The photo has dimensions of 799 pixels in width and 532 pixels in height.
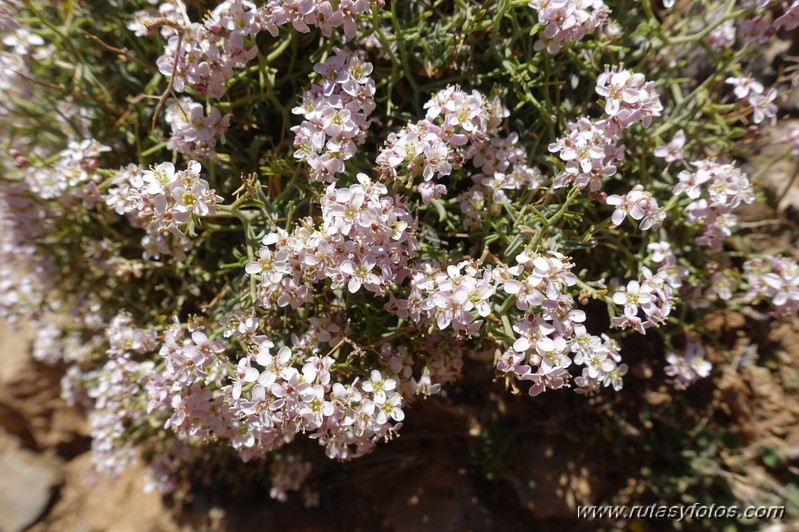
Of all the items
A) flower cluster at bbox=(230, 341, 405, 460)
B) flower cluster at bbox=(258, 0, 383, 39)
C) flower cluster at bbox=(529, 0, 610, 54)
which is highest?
flower cluster at bbox=(529, 0, 610, 54)

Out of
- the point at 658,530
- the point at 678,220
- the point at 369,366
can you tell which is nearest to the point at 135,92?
the point at 369,366

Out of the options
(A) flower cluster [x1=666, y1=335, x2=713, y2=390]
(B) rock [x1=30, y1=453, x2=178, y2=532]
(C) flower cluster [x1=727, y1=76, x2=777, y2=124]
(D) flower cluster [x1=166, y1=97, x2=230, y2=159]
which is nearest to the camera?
(D) flower cluster [x1=166, y1=97, x2=230, y2=159]

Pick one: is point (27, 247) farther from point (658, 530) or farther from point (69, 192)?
point (658, 530)

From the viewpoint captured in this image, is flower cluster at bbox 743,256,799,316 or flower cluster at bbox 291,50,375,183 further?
flower cluster at bbox 743,256,799,316

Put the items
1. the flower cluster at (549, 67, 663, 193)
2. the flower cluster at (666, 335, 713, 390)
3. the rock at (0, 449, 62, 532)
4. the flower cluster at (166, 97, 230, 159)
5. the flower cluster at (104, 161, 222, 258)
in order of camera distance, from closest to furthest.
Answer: the flower cluster at (104, 161, 222, 258) < the flower cluster at (549, 67, 663, 193) < the flower cluster at (166, 97, 230, 159) < the flower cluster at (666, 335, 713, 390) < the rock at (0, 449, 62, 532)

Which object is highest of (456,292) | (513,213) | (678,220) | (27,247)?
(678,220)

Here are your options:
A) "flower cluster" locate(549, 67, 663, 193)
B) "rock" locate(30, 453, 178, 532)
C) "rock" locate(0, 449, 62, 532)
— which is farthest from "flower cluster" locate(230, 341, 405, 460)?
"rock" locate(0, 449, 62, 532)

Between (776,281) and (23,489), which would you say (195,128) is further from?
(23,489)

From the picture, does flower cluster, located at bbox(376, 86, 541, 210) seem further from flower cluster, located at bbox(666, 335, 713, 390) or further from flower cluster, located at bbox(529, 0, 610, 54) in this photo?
flower cluster, located at bbox(666, 335, 713, 390)
